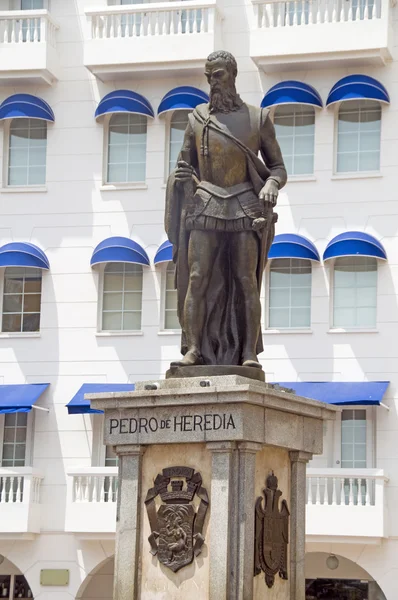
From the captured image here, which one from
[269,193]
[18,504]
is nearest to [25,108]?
[18,504]

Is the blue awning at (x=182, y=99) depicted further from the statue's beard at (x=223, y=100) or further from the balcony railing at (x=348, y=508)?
the statue's beard at (x=223, y=100)

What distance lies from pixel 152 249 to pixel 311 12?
6.17 meters

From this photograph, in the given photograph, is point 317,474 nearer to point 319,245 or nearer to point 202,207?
point 319,245

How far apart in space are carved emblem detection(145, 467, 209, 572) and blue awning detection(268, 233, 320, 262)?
17.7 m

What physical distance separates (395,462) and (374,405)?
1.32 metres

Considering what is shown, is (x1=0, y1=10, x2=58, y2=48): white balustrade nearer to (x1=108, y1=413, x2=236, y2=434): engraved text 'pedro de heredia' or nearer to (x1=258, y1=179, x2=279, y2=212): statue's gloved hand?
(x1=258, y1=179, x2=279, y2=212): statue's gloved hand

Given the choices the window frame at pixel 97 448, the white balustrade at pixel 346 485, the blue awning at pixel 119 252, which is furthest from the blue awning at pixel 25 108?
the white balustrade at pixel 346 485

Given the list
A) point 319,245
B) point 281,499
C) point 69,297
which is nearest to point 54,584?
point 69,297

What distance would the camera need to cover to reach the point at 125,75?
35750 mm

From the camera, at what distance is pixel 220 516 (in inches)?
618

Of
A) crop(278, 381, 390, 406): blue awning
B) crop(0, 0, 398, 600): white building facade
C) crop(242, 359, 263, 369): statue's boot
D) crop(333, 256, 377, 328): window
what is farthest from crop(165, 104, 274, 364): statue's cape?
crop(333, 256, 377, 328): window

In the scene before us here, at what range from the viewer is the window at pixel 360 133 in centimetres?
3444

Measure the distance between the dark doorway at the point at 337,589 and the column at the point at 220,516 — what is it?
1990cm

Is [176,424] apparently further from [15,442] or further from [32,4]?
[32,4]
